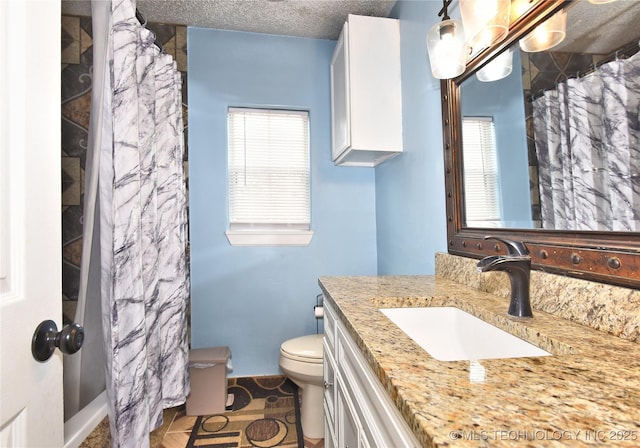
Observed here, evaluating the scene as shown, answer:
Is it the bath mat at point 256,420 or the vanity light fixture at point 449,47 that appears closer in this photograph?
the vanity light fixture at point 449,47

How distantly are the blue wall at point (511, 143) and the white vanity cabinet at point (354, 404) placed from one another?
0.67 metres

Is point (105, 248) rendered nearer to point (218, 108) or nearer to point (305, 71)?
point (218, 108)

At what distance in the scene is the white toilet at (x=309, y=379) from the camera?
68.2 inches

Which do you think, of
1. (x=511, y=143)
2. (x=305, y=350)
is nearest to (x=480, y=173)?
(x=511, y=143)

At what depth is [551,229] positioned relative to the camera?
2.91ft

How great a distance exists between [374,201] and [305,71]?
1.11 meters

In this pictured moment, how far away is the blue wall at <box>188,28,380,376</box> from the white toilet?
0.55 metres

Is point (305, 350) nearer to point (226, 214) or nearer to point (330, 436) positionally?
point (330, 436)

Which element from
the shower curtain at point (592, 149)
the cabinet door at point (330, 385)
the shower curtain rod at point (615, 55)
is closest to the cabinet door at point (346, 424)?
the cabinet door at point (330, 385)

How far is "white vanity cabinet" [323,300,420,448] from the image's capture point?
0.54m

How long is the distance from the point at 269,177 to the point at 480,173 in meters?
1.52

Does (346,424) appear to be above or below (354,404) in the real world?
below

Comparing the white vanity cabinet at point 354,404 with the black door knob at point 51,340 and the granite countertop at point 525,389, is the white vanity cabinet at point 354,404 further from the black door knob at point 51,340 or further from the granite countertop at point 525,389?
the black door knob at point 51,340

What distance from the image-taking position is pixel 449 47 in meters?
1.13
